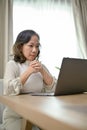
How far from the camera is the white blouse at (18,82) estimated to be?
59.7 inches

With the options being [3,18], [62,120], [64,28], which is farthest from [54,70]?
[62,120]

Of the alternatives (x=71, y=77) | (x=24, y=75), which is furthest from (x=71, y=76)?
(x=24, y=75)

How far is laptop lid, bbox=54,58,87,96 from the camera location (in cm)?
138

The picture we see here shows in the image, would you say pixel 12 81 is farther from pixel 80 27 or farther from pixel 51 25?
pixel 80 27

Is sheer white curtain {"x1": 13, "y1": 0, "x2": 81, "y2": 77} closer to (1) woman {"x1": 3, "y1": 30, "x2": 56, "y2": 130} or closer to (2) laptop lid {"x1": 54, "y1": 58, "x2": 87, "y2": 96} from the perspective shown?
(1) woman {"x1": 3, "y1": 30, "x2": 56, "y2": 130}

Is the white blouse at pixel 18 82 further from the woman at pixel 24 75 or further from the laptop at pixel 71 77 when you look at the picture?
the laptop at pixel 71 77

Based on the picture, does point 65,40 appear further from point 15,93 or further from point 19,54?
point 15,93

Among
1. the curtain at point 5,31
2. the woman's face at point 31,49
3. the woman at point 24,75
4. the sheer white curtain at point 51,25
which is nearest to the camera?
the woman at point 24,75

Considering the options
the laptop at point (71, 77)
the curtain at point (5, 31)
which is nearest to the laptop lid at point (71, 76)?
the laptop at point (71, 77)

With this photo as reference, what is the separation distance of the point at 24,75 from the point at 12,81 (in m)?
0.09

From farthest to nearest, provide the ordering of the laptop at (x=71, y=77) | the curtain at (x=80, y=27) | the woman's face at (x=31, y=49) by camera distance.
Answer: the curtain at (x=80, y=27)
the woman's face at (x=31, y=49)
the laptop at (x=71, y=77)

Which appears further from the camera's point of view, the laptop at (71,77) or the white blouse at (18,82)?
the white blouse at (18,82)

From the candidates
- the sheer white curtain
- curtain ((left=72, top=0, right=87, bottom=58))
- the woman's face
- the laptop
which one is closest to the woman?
the woman's face

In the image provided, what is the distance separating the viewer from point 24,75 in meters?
1.50
